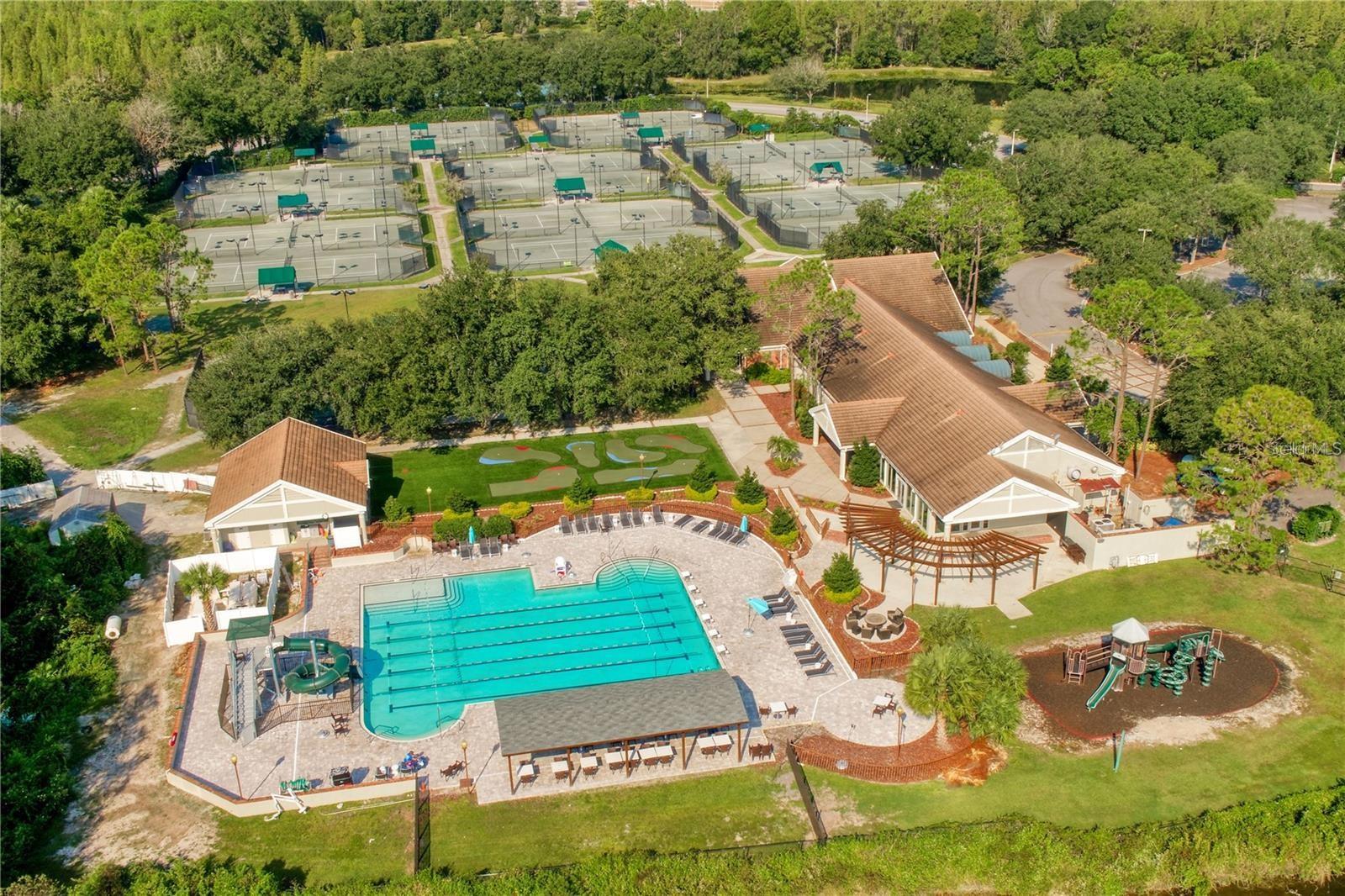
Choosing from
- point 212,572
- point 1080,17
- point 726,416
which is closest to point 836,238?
point 726,416

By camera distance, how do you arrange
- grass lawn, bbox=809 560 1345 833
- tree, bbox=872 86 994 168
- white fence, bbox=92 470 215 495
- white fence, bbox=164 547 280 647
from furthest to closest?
tree, bbox=872 86 994 168
white fence, bbox=92 470 215 495
white fence, bbox=164 547 280 647
grass lawn, bbox=809 560 1345 833

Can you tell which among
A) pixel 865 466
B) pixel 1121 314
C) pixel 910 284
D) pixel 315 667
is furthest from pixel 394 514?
pixel 910 284

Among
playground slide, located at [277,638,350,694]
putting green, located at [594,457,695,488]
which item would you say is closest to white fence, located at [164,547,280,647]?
playground slide, located at [277,638,350,694]

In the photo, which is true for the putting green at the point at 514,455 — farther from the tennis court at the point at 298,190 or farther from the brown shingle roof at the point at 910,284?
the tennis court at the point at 298,190

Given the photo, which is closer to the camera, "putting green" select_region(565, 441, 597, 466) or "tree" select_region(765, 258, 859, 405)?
"putting green" select_region(565, 441, 597, 466)

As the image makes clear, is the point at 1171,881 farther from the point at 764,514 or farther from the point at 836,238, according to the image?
the point at 836,238

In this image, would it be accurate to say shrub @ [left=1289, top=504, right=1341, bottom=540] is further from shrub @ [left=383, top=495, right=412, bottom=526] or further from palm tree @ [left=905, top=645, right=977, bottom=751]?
shrub @ [left=383, top=495, right=412, bottom=526]
